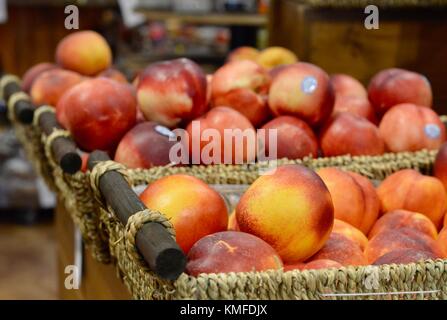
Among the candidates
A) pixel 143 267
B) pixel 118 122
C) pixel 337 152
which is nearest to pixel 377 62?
pixel 337 152

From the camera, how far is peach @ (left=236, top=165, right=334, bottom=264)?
97 cm

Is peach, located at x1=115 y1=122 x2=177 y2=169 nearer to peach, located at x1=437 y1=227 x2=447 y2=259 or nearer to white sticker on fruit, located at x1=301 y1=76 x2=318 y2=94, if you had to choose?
white sticker on fruit, located at x1=301 y1=76 x2=318 y2=94

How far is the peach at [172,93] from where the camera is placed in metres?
1.41

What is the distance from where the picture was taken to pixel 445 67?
262 centimetres

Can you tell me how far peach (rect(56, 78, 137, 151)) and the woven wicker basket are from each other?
1.76 feet

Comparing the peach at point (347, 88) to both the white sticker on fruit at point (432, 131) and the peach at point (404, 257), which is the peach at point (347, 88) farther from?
the peach at point (404, 257)

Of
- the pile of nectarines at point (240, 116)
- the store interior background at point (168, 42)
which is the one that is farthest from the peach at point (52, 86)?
the store interior background at point (168, 42)

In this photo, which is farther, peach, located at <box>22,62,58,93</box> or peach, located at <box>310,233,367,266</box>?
peach, located at <box>22,62,58,93</box>

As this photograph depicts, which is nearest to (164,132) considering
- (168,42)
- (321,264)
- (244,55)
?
(321,264)

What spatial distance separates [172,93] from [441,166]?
0.55 metres

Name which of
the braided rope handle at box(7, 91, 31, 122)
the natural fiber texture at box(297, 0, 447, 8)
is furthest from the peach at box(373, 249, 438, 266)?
the natural fiber texture at box(297, 0, 447, 8)

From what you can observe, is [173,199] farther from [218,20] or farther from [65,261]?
[218,20]

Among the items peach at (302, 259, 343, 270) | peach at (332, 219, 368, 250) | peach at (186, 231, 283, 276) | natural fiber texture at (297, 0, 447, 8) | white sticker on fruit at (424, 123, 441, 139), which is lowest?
peach at (332, 219, 368, 250)

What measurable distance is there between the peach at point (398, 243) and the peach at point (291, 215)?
0.32 feet
